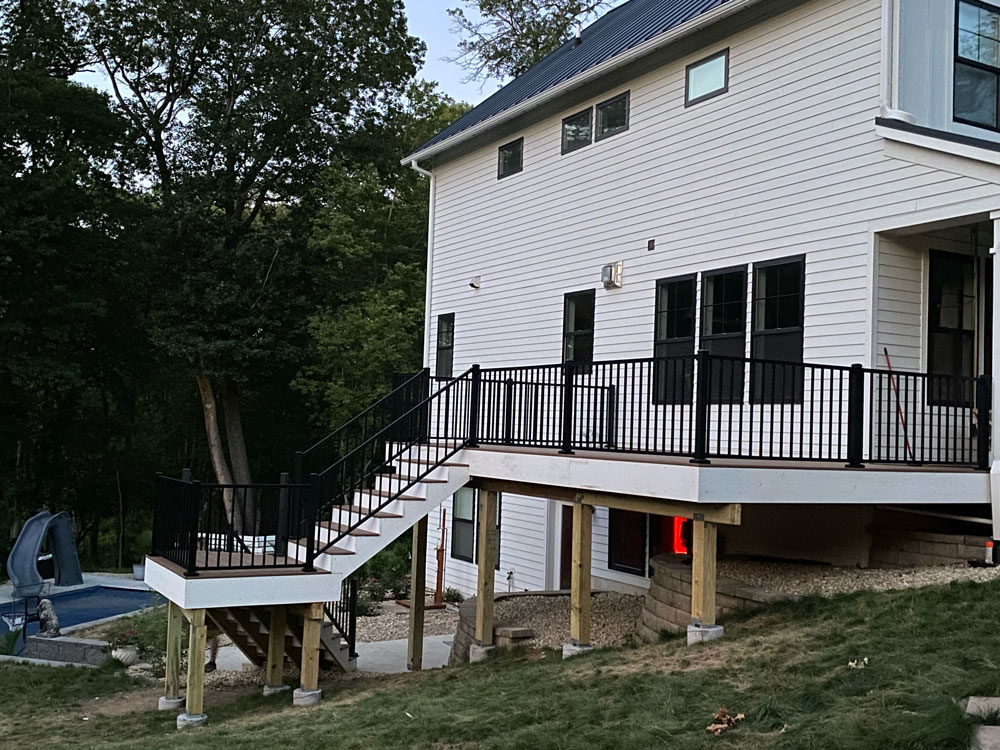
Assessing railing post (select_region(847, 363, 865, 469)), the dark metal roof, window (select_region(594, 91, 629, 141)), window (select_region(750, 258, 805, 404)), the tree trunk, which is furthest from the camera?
the tree trunk

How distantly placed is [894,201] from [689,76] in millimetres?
3655

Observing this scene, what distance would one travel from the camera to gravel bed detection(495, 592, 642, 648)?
1090 cm

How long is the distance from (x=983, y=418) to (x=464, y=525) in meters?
10.5

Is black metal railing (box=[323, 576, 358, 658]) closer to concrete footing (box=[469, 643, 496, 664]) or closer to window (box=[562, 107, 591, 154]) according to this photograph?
concrete footing (box=[469, 643, 496, 664])

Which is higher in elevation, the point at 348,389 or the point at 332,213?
the point at 332,213

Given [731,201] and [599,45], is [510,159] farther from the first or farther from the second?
[731,201]

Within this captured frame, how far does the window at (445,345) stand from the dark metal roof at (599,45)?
3.06 metres

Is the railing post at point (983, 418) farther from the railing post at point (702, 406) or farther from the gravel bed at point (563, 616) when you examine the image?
the gravel bed at point (563, 616)

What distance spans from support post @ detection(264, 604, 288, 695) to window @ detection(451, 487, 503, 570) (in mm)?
6945

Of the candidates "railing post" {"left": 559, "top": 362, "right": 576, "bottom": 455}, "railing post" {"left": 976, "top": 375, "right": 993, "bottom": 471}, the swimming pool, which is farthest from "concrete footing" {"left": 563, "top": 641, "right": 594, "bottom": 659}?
the swimming pool

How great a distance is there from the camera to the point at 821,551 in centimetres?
1078

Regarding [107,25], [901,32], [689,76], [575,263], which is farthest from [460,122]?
[107,25]

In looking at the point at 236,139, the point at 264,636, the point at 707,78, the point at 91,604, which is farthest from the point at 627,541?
the point at 236,139

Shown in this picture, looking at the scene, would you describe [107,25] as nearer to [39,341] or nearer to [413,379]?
[39,341]
